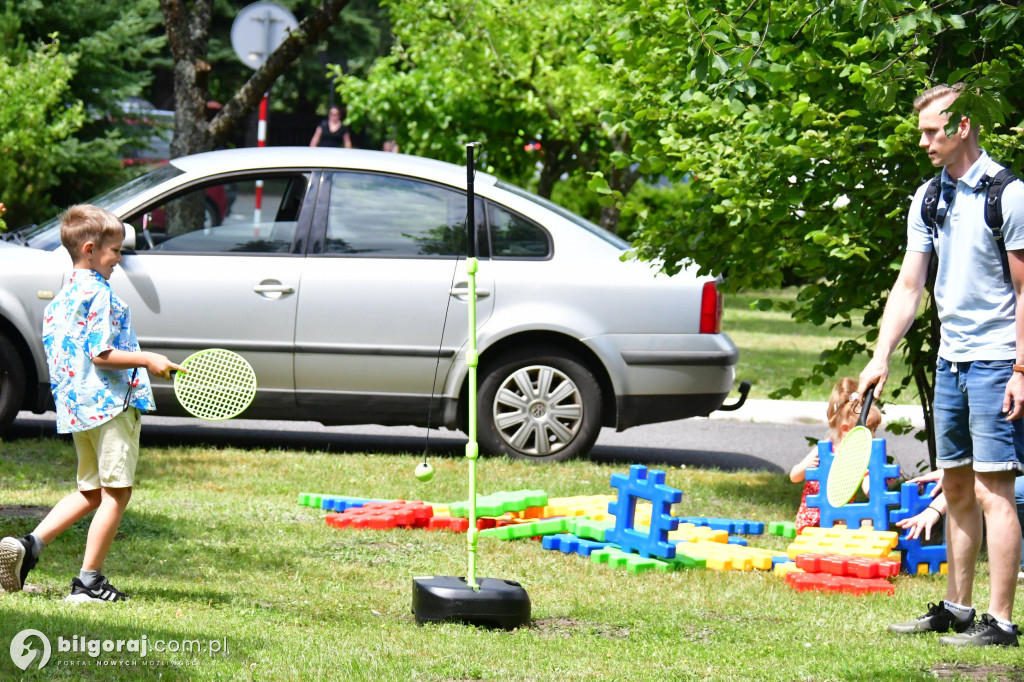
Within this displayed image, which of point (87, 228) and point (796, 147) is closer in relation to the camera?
point (87, 228)

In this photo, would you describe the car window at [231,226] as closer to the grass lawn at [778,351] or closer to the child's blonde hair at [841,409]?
the child's blonde hair at [841,409]

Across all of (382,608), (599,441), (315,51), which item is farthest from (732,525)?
(315,51)

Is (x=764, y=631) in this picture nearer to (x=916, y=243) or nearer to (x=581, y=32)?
(x=916, y=243)

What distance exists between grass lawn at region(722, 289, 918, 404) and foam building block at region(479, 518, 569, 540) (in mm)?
3957

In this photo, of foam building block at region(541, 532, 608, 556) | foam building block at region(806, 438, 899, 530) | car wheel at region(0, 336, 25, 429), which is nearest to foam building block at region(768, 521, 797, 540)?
foam building block at region(806, 438, 899, 530)

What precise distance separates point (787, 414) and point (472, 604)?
7.59 meters

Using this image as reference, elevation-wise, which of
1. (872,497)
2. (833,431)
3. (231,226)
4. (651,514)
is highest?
(231,226)

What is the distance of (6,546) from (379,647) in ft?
4.55

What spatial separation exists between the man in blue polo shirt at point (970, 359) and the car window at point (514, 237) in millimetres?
4079

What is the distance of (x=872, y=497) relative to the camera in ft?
21.1

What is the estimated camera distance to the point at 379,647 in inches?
171

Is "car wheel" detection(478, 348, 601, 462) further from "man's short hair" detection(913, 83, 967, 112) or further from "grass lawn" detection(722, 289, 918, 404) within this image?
"man's short hair" detection(913, 83, 967, 112)

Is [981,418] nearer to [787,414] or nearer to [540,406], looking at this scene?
[540,406]

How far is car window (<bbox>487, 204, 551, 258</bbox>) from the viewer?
344 inches
